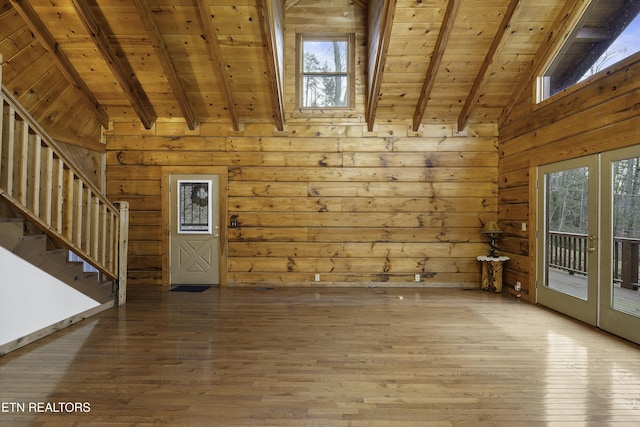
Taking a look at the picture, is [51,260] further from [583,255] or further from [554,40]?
[554,40]

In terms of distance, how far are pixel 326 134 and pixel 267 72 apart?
4.37 ft

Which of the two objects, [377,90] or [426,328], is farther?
[377,90]

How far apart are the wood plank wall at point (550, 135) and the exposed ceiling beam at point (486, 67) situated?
2.15 ft

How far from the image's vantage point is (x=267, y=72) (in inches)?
199

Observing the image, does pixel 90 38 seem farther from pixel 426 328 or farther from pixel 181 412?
pixel 426 328

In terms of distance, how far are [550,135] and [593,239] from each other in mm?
1432

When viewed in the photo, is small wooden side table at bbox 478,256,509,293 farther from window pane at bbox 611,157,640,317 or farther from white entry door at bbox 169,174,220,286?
white entry door at bbox 169,174,220,286

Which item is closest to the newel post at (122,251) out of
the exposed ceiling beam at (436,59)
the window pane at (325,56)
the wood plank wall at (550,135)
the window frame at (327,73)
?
the window frame at (327,73)

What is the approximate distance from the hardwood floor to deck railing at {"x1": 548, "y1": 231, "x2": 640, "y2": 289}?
0.59m

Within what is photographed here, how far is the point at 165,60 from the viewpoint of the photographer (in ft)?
15.1

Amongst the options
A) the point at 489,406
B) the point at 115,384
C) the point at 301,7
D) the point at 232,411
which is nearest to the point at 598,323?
the point at 489,406

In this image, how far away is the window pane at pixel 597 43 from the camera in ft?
11.4

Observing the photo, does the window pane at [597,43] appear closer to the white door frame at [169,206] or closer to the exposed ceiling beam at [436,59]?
the exposed ceiling beam at [436,59]

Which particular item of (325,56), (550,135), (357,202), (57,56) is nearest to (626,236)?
(550,135)
